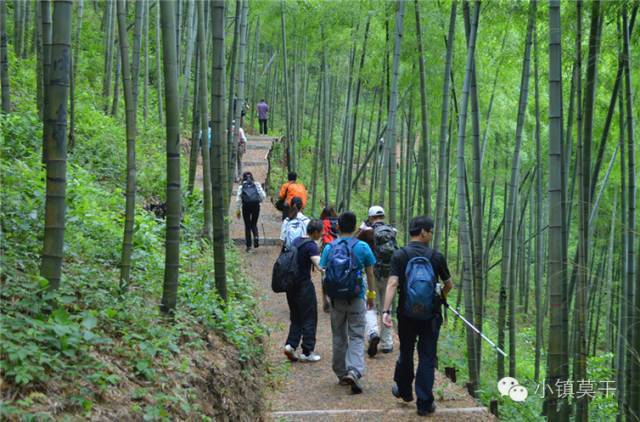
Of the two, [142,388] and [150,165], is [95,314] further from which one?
[150,165]


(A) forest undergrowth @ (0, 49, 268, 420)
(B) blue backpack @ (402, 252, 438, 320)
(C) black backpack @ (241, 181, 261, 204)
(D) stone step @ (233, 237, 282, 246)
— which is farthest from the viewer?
(D) stone step @ (233, 237, 282, 246)

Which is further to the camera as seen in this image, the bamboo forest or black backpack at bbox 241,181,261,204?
black backpack at bbox 241,181,261,204

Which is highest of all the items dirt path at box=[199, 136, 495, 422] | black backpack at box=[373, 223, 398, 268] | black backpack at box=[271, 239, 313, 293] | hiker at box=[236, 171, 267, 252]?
hiker at box=[236, 171, 267, 252]

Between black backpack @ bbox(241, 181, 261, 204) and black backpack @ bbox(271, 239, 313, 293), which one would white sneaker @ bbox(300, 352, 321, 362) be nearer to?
black backpack @ bbox(271, 239, 313, 293)

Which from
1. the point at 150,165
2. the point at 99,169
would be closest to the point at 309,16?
the point at 150,165

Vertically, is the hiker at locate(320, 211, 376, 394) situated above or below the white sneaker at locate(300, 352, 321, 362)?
above

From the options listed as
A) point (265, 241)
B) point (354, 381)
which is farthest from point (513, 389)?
point (265, 241)

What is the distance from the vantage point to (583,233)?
533cm

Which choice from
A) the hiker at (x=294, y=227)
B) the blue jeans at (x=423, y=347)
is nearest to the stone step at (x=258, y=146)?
the hiker at (x=294, y=227)

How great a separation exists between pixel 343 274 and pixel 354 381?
2.57 ft

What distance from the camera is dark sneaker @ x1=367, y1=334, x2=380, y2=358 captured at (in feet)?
19.1

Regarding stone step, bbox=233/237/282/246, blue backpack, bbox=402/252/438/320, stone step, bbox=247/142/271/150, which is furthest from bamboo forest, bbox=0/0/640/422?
stone step, bbox=247/142/271/150

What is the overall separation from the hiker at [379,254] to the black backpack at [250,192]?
12.1ft

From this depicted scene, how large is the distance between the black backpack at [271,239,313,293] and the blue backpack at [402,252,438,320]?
142cm
